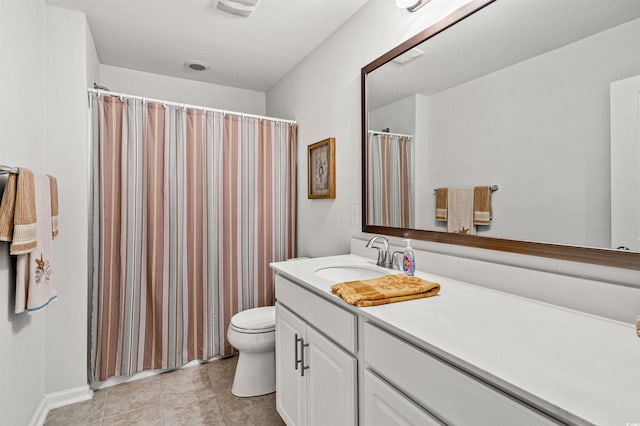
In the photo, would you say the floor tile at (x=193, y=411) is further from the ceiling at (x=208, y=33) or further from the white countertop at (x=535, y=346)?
the ceiling at (x=208, y=33)

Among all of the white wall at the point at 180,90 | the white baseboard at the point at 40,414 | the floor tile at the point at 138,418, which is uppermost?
the white wall at the point at 180,90

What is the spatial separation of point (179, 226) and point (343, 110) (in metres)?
1.40

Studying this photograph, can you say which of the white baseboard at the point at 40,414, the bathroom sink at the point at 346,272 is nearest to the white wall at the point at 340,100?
the bathroom sink at the point at 346,272

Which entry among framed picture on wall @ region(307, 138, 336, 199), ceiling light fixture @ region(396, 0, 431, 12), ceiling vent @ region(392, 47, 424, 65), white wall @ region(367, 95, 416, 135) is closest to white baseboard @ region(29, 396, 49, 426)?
framed picture on wall @ region(307, 138, 336, 199)

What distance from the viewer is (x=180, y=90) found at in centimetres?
294

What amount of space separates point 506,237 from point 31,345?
2.30m

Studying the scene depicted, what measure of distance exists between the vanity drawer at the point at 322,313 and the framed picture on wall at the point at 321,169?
871 millimetres

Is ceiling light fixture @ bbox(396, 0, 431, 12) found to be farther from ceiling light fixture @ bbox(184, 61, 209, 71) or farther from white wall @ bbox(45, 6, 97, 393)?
white wall @ bbox(45, 6, 97, 393)

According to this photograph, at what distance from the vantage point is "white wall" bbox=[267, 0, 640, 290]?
1.44m

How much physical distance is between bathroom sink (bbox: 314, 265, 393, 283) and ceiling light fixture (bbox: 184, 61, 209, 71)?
81.9 inches

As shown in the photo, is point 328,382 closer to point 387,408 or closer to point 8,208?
point 387,408

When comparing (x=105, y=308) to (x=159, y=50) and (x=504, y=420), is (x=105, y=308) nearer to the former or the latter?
(x=159, y=50)

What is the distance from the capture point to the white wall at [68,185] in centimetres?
187

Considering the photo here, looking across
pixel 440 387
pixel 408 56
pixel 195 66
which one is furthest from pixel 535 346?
pixel 195 66
